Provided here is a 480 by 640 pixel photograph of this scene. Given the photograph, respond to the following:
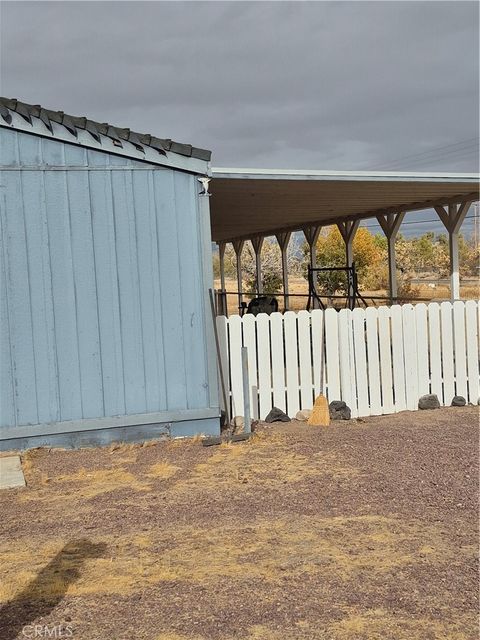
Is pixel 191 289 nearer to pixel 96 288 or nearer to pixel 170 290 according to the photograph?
pixel 170 290

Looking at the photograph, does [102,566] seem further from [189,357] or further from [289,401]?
[289,401]

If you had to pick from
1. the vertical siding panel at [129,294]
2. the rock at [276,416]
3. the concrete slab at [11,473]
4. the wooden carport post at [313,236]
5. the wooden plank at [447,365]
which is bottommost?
the concrete slab at [11,473]

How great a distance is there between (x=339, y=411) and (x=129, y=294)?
2835 millimetres

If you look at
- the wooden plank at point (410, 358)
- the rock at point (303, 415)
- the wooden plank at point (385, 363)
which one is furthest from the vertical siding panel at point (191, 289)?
the wooden plank at point (410, 358)

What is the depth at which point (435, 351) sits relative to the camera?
9078 mm

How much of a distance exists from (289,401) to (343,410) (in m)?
0.64

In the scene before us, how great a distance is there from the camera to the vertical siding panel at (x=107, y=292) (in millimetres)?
7473

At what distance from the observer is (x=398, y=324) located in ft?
29.6

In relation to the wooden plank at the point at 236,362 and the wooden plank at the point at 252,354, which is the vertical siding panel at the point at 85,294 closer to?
the wooden plank at the point at 236,362

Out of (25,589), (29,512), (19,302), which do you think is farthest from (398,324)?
(25,589)

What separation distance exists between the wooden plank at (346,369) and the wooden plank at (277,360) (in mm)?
742

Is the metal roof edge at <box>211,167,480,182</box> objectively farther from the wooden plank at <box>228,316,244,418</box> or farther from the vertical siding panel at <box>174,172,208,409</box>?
the wooden plank at <box>228,316,244,418</box>

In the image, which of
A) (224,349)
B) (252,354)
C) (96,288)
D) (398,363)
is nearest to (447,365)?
(398,363)

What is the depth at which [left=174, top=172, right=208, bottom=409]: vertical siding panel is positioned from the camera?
7.73m
